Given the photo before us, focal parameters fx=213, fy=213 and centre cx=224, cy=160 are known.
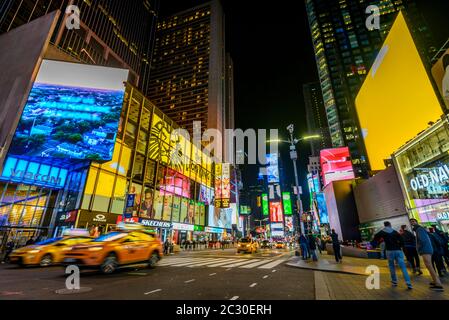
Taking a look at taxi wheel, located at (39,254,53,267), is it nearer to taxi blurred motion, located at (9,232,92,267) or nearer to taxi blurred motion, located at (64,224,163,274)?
taxi blurred motion, located at (9,232,92,267)

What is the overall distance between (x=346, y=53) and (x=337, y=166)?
64.2 meters

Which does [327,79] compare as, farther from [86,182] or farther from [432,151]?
[86,182]

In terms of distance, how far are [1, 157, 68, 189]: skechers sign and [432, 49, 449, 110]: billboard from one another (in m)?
38.5

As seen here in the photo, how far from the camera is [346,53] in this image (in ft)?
268

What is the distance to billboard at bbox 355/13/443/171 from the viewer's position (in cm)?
2005

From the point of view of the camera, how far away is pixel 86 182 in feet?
77.1

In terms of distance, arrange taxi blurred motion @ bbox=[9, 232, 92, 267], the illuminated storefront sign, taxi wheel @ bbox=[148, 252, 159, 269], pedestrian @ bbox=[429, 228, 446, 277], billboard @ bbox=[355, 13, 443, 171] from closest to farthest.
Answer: pedestrian @ bbox=[429, 228, 446, 277] → taxi wheel @ bbox=[148, 252, 159, 269] → taxi blurred motion @ bbox=[9, 232, 92, 267] → billboard @ bbox=[355, 13, 443, 171] → the illuminated storefront sign

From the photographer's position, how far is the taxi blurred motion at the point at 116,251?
8.42 m


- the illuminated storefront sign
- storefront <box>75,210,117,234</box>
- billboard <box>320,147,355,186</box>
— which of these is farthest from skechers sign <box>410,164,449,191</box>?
storefront <box>75,210,117,234</box>

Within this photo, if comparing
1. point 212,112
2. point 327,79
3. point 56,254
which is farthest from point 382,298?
point 327,79

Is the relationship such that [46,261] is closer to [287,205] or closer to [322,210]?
[322,210]

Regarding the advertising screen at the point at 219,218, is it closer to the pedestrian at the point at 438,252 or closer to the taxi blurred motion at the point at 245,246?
the taxi blurred motion at the point at 245,246

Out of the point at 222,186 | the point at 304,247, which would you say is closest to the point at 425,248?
the point at 304,247
